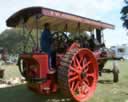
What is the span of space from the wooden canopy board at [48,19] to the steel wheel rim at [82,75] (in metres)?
1.03

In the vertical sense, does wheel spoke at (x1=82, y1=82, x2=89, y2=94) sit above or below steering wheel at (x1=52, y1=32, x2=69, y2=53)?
below

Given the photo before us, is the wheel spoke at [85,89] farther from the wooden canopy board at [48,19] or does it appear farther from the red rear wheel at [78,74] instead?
the wooden canopy board at [48,19]

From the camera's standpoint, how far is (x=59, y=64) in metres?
9.38

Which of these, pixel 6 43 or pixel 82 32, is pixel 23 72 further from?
pixel 6 43

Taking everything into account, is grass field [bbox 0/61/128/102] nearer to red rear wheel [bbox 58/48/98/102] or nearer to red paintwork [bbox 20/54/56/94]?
red rear wheel [bbox 58/48/98/102]

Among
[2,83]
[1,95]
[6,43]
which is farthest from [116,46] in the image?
[1,95]

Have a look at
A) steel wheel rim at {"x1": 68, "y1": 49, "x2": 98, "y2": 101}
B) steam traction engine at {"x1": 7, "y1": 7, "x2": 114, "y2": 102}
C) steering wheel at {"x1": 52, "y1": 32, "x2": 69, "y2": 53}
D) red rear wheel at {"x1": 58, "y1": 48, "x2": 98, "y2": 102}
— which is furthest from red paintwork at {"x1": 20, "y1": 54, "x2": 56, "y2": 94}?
steering wheel at {"x1": 52, "y1": 32, "x2": 69, "y2": 53}

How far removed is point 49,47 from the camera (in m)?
9.66

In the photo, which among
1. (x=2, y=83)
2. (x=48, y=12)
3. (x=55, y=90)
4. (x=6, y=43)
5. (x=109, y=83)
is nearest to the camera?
(x=48, y=12)

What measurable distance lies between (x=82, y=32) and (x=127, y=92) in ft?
10.8

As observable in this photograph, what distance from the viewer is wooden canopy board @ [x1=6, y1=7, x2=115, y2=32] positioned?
28.8 ft

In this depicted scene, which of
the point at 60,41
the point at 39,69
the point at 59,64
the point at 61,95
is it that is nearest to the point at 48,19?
the point at 60,41

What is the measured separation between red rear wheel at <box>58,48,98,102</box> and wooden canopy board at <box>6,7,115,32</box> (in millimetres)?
998

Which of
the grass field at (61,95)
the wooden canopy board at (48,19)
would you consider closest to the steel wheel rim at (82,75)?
the grass field at (61,95)
